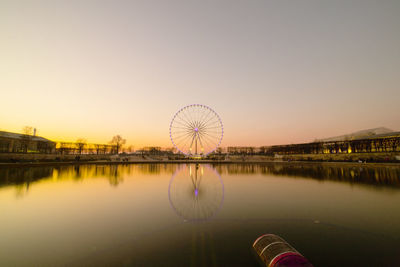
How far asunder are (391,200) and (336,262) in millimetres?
13656

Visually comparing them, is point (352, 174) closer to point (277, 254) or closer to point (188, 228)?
point (188, 228)

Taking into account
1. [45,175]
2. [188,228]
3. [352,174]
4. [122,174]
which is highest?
[45,175]

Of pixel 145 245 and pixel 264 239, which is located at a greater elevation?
pixel 264 239

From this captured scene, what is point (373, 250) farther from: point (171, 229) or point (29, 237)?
point (29, 237)

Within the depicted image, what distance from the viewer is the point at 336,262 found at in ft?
20.2

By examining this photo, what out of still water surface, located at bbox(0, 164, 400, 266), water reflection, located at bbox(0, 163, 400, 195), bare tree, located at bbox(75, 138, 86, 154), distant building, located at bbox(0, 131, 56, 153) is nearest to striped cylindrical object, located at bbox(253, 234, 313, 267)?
still water surface, located at bbox(0, 164, 400, 266)

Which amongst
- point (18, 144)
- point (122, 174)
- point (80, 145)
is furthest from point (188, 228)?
point (18, 144)

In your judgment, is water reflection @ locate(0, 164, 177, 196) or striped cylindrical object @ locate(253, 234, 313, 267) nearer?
striped cylindrical object @ locate(253, 234, 313, 267)

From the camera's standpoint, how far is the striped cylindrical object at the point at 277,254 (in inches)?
197

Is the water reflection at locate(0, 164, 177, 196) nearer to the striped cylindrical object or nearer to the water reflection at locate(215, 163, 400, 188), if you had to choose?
the water reflection at locate(215, 163, 400, 188)

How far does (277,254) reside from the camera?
18.0ft

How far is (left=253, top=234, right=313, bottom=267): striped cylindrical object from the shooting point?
5000 millimetres

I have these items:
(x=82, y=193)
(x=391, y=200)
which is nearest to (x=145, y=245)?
(x=82, y=193)

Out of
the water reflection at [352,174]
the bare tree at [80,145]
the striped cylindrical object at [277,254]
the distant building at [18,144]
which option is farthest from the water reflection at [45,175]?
the bare tree at [80,145]
